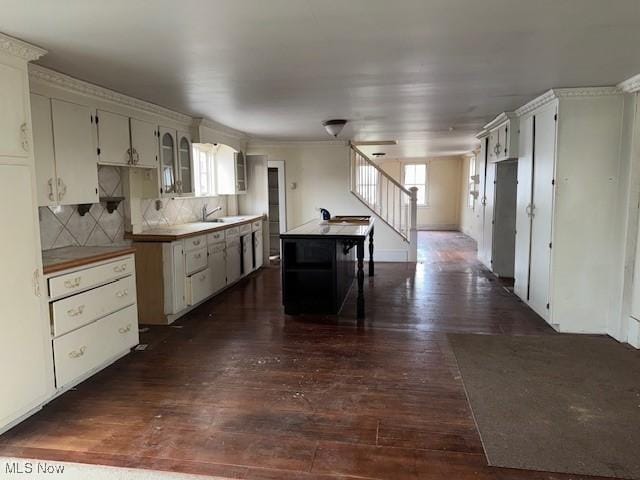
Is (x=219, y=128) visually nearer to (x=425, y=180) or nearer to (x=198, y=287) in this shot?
(x=198, y=287)

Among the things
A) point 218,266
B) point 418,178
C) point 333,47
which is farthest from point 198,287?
point 418,178

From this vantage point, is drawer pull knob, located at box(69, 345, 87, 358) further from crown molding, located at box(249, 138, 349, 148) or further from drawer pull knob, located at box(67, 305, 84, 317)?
crown molding, located at box(249, 138, 349, 148)

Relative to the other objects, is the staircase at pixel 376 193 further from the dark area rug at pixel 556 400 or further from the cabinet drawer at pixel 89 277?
the cabinet drawer at pixel 89 277

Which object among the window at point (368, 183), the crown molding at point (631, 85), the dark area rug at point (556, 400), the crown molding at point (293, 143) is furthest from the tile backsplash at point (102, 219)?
the crown molding at point (631, 85)

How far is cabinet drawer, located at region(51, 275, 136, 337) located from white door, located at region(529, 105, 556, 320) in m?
3.79

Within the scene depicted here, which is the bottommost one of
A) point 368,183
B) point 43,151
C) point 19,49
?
point 368,183

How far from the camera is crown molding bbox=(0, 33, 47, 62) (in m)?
2.42

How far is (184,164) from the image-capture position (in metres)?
5.34

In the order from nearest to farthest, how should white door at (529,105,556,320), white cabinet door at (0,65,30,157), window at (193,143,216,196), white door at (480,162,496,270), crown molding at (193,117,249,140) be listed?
white cabinet door at (0,65,30,157) < white door at (529,105,556,320) < crown molding at (193,117,249,140) < window at (193,143,216,196) < white door at (480,162,496,270)

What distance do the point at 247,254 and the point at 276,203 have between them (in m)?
2.23

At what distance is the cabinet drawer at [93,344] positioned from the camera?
2865mm

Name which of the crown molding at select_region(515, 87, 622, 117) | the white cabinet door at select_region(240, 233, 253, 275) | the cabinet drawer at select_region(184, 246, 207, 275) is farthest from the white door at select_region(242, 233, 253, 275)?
the crown molding at select_region(515, 87, 622, 117)

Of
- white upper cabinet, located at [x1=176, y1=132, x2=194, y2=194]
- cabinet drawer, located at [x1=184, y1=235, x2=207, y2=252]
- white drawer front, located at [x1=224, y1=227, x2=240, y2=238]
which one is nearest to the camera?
cabinet drawer, located at [x1=184, y1=235, x2=207, y2=252]

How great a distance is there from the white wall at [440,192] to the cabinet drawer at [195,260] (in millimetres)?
9126
